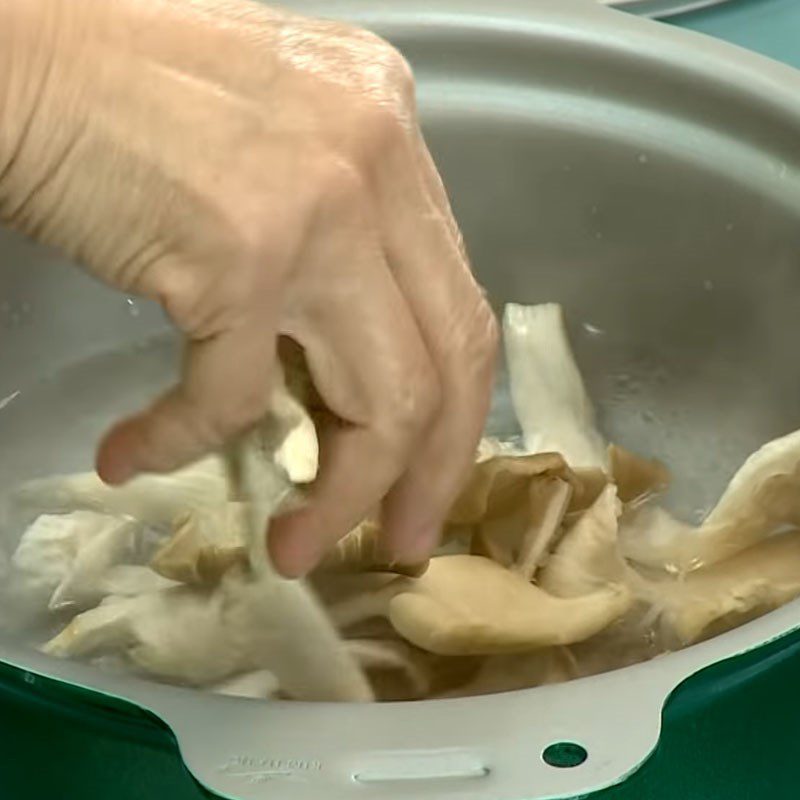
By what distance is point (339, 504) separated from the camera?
0.38m

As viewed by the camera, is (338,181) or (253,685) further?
(253,685)

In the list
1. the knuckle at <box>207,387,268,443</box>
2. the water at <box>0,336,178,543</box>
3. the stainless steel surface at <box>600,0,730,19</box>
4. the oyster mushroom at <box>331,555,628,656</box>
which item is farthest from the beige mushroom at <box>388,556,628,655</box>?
the stainless steel surface at <box>600,0,730,19</box>

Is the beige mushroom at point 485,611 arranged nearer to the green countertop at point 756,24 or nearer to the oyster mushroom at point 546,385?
the oyster mushroom at point 546,385

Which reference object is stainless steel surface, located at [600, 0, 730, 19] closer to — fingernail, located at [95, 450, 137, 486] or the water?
the water

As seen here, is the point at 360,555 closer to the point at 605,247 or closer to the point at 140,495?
the point at 140,495

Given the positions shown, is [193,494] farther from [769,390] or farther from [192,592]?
[769,390]

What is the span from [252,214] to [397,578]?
179 mm

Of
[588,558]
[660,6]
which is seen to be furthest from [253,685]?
[660,6]

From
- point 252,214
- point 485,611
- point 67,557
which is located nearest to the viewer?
point 252,214

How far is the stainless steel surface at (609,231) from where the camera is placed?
610 millimetres

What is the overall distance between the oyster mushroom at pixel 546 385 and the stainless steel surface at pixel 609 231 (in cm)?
2

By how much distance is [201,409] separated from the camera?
1.18ft

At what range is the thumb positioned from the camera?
35 cm

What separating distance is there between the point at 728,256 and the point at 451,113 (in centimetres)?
14
